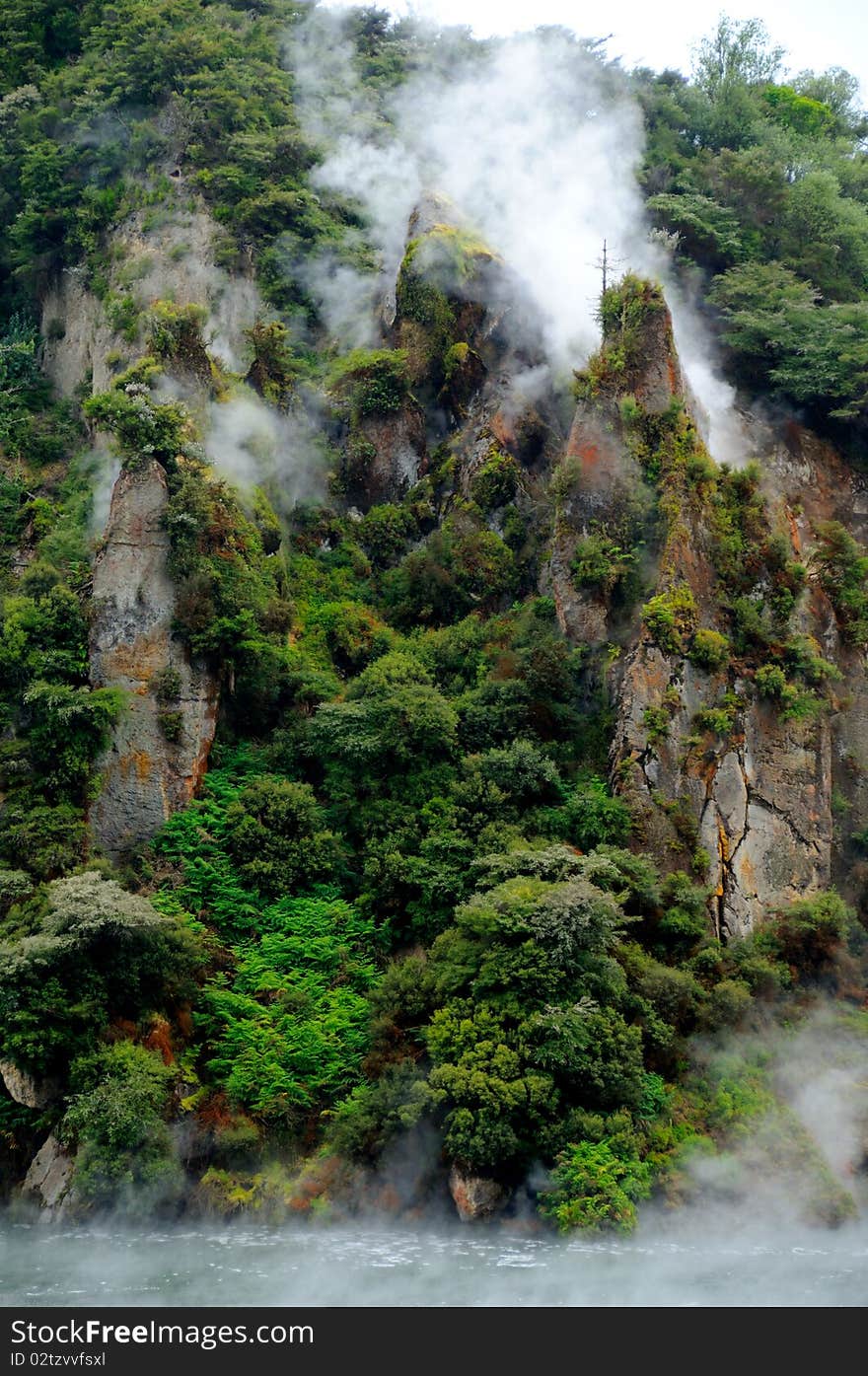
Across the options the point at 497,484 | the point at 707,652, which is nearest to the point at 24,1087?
the point at 707,652

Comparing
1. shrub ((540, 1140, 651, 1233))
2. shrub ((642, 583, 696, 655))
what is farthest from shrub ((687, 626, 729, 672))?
shrub ((540, 1140, 651, 1233))

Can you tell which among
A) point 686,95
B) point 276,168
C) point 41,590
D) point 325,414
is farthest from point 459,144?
point 41,590

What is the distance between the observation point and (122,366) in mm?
35812

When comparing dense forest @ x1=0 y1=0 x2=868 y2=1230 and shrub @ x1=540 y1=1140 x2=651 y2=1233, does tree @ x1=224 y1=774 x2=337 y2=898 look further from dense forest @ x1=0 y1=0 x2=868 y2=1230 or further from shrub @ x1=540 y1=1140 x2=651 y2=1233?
shrub @ x1=540 y1=1140 x2=651 y2=1233

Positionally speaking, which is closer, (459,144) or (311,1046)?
(311,1046)

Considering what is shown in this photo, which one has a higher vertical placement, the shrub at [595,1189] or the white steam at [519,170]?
the white steam at [519,170]

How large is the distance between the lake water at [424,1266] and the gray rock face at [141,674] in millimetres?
8876

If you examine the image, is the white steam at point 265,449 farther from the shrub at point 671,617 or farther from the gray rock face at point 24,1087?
the gray rock face at point 24,1087

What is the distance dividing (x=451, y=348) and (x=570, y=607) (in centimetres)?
960

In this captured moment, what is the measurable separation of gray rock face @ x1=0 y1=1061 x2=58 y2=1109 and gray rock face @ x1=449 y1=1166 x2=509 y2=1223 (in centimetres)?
735

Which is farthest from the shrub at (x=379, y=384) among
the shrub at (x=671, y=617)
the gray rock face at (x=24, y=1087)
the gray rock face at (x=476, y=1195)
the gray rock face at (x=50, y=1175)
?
the gray rock face at (x=476, y=1195)

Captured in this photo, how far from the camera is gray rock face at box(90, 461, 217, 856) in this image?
28.0 meters

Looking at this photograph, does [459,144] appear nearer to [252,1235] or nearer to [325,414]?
[325,414]

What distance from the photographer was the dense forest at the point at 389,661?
901 inches
